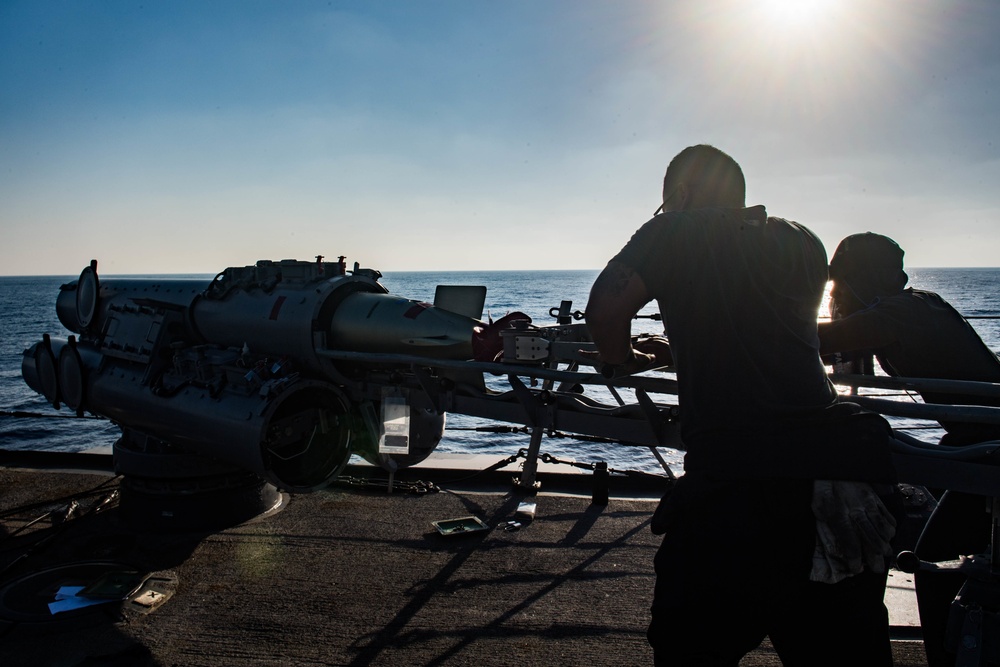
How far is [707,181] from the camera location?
2773 mm

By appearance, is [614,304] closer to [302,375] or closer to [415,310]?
[415,310]

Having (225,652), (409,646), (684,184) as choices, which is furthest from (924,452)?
(225,652)

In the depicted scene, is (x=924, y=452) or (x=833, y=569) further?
(x=924, y=452)

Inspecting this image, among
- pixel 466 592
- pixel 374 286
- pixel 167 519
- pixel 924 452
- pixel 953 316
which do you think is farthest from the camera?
pixel 167 519

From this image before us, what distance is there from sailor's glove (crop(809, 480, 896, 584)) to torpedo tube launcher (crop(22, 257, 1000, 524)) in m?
1.46

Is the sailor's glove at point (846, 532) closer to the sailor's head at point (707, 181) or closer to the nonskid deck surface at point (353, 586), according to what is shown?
the sailor's head at point (707, 181)

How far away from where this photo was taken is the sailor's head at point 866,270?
4.20 meters

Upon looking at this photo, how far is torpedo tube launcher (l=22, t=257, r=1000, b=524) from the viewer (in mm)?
4941

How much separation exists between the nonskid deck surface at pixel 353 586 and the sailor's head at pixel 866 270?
2.58 m

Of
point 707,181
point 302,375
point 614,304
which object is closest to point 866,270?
point 707,181

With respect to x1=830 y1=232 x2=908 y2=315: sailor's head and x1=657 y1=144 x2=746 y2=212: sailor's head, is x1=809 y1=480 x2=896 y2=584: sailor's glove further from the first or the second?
x1=830 y1=232 x2=908 y2=315: sailor's head

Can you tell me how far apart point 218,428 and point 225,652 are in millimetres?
1962

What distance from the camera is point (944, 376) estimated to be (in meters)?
3.89

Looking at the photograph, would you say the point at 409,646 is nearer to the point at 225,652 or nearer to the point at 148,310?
the point at 225,652
